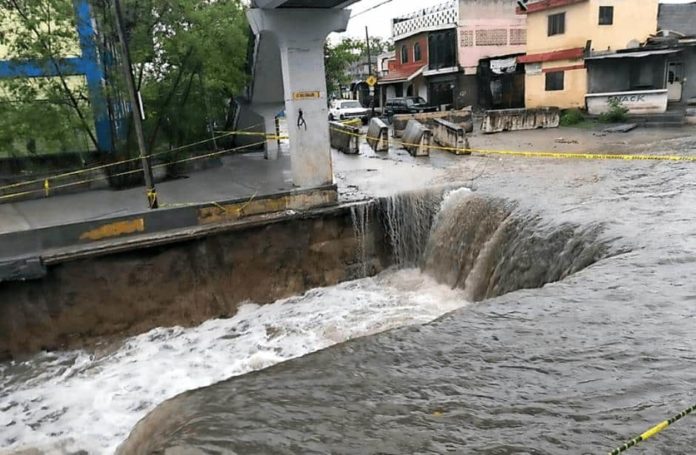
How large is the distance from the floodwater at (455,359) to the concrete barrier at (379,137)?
8.99 m

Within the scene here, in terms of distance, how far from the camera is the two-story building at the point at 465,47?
3544cm

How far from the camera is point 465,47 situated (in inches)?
1405

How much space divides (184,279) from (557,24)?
2523 cm

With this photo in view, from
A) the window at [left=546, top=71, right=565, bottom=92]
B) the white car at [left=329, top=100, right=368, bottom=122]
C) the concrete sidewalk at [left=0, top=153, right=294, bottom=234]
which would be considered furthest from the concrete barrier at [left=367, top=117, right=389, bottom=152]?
the window at [left=546, top=71, right=565, bottom=92]

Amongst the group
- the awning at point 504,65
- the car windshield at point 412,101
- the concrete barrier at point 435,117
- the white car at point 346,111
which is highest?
the awning at point 504,65

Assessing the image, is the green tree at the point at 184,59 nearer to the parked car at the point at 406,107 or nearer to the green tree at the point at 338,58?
the green tree at the point at 338,58

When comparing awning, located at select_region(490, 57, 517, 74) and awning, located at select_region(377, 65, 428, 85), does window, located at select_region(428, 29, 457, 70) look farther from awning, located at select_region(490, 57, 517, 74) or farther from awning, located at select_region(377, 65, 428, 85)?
awning, located at select_region(490, 57, 517, 74)

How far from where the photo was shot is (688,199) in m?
9.31

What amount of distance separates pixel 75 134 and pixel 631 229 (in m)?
12.2

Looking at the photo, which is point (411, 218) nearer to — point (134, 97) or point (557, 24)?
point (134, 97)

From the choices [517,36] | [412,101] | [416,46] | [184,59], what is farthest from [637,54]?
[184,59]

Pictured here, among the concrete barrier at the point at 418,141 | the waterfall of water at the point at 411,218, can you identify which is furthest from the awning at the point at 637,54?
the waterfall of water at the point at 411,218

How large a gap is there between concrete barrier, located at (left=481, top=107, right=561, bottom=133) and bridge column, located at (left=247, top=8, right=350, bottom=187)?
48.7 ft

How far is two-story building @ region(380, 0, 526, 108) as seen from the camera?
35.4 m
